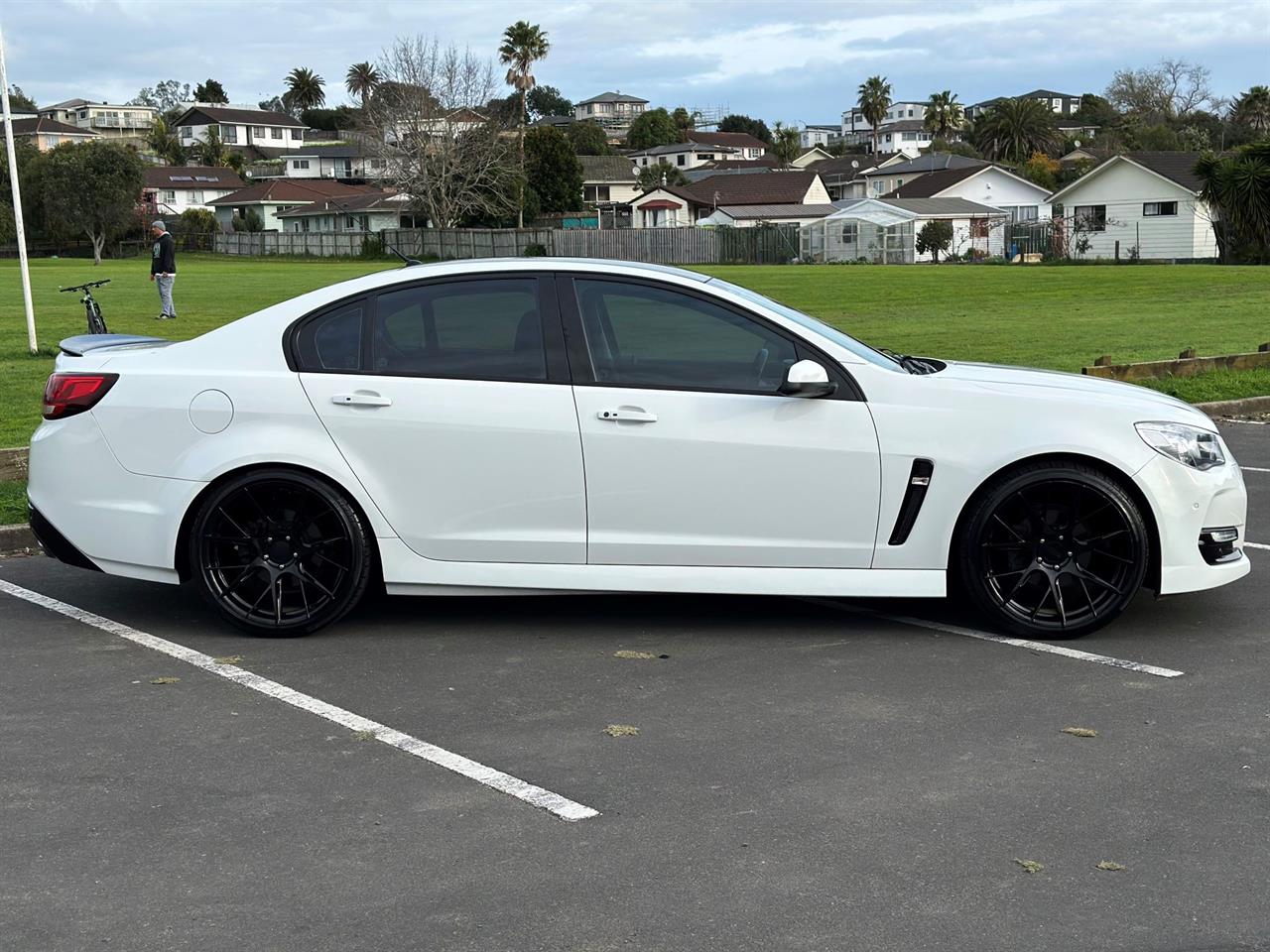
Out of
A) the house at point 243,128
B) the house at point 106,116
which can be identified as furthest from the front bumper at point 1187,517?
the house at point 106,116

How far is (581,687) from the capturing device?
5531 millimetres

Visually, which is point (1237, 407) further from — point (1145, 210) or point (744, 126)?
point (744, 126)

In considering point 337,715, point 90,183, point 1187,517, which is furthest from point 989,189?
point 337,715

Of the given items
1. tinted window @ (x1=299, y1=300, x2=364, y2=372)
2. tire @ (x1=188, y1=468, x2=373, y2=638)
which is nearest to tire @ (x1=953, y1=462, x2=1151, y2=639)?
tire @ (x1=188, y1=468, x2=373, y2=638)

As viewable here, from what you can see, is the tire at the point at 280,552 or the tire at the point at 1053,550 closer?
the tire at the point at 1053,550

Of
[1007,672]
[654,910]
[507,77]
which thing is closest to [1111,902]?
[654,910]

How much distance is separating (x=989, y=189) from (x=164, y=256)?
64.2 metres

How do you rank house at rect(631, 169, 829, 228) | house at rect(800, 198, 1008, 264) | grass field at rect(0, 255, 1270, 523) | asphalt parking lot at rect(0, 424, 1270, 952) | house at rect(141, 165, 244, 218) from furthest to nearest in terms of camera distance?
house at rect(141, 165, 244, 218), house at rect(631, 169, 829, 228), house at rect(800, 198, 1008, 264), grass field at rect(0, 255, 1270, 523), asphalt parking lot at rect(0, 424, 1270, 952)

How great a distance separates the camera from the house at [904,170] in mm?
95125

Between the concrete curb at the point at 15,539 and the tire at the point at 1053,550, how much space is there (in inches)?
201

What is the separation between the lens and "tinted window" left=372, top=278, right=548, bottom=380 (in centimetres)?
616

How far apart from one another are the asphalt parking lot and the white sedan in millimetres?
313

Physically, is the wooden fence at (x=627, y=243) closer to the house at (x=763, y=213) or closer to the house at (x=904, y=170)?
the house at (x=763, y=213)

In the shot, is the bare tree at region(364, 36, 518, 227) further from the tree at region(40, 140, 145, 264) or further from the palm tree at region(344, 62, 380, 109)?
the palm tree at region(344, 62, 380, 109)
